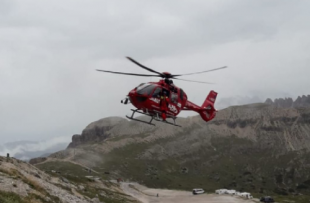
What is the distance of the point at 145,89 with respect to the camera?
3184 cm

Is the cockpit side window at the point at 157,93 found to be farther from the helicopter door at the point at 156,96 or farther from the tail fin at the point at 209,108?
the tail fin at the point at 209,108

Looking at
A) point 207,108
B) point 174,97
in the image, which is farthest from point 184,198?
point 174,97

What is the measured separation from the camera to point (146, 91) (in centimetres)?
3180

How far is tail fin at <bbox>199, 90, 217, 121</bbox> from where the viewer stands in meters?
43.7

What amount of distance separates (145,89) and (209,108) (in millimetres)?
15812

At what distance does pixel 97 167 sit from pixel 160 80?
15971 centimetres

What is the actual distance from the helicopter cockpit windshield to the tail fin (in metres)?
13.1

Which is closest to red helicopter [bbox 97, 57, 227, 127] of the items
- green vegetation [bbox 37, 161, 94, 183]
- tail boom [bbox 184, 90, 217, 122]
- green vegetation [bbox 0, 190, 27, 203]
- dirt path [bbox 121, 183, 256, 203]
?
tail boom [bbox 184, 90, 217, 122]

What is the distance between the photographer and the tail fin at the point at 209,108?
43694 millimetres

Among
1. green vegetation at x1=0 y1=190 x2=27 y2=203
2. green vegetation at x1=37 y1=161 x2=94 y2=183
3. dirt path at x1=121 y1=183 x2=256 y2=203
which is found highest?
green vegetation at x1=0 y1=190 x2=27 y2=203

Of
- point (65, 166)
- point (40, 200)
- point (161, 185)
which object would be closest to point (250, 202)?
point (40, 200)

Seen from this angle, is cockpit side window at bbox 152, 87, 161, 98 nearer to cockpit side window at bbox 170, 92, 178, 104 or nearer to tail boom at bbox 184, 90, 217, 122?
cockpit side window at bbox 170, 92, 178, 104

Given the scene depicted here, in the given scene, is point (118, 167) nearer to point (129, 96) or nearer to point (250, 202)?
point (250, 202)

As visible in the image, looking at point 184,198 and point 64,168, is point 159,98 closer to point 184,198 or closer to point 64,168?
point 184,198
